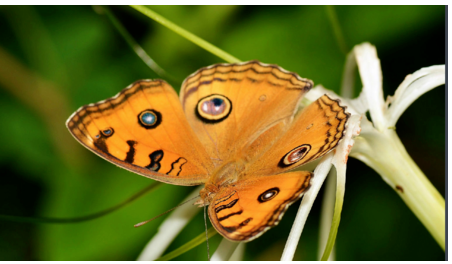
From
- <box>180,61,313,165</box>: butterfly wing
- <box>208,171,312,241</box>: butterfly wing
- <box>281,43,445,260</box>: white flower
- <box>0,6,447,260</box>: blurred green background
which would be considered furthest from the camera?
<box>0,6,447,260</box>: blurred green background

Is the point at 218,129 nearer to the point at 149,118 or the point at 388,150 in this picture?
the point at 149,118

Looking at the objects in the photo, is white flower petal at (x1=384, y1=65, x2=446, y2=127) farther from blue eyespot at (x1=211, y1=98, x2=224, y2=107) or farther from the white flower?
blue eyespot at (x1=211, y1=98, x2=224, y2=107)

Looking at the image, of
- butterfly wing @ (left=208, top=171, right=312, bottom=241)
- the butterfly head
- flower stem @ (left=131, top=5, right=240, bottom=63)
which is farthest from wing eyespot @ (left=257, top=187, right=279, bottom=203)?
flower stem @ (left=131, top=5, right=240, bottom=63)

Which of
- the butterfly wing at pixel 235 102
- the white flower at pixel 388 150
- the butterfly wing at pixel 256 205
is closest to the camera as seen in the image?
the butterfly wing at pixel 256 205

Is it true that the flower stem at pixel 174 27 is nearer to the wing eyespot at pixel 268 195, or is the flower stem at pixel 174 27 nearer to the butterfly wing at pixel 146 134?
the butterfly wing at pixel 146 134

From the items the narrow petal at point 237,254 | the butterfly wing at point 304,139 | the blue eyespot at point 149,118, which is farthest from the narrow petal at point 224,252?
the blue eyespot at point 149,118
